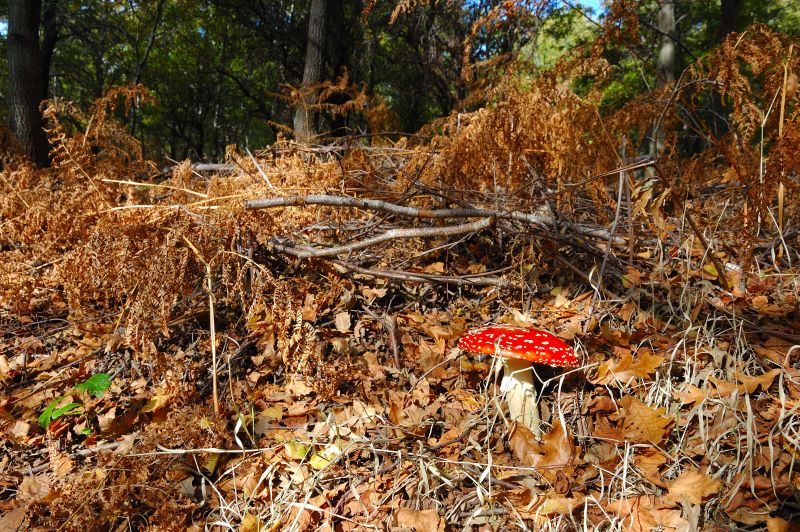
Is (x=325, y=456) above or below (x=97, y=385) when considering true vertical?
below

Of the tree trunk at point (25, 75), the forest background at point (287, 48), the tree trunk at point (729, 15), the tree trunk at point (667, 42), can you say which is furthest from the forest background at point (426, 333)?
the tree trunk at point (729, 15)

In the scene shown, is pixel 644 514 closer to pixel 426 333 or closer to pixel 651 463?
pixel 651 463

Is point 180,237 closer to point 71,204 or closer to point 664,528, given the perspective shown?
point 71,204

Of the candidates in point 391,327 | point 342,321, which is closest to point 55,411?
point 342,321

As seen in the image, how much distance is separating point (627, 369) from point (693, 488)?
0.58 metres

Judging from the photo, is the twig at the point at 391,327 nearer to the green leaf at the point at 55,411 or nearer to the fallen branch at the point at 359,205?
the fallen branch at the point at 359,205

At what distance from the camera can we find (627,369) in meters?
2.08

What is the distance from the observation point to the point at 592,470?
179 centimetres

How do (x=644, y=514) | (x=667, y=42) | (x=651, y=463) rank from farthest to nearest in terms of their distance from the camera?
(x=667, y=42) < (x=651, y=463) < (x=644, y=514)

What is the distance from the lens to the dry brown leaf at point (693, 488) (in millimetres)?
1576

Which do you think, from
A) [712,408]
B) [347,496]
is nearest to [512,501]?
[347,496]

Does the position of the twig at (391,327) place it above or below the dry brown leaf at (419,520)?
above

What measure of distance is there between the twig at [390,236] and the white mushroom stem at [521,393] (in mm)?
763

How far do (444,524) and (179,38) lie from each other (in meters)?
19.2
